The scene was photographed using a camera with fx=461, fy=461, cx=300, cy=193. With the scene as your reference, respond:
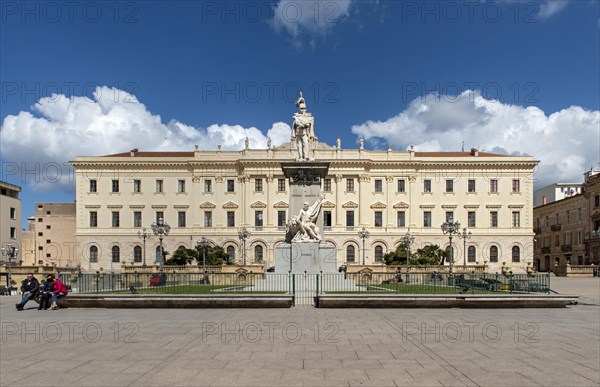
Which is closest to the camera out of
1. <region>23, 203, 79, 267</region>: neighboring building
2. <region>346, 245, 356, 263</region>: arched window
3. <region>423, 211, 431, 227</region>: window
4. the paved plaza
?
the paved plaza

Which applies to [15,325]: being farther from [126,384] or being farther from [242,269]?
[242,269]

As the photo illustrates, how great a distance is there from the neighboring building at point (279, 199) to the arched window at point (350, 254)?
256 mm

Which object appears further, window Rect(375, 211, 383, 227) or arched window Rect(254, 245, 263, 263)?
window Rect(375, 211, 383, 227)

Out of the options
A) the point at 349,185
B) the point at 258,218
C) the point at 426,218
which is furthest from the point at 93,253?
the point at 426,218

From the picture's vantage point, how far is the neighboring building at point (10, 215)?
53.6 m

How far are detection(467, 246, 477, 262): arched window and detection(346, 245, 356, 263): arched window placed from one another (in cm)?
1384

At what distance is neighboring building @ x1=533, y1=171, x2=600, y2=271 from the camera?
174 ft

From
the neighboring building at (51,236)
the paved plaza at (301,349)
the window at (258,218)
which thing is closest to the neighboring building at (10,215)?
the neighboring building at (51,236)

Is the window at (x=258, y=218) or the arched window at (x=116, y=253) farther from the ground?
the window at (x=258, y=218)

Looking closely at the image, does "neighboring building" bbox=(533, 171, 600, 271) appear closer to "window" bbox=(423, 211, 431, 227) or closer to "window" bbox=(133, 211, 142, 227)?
"window" bbox=(423, 211, 431, 227)

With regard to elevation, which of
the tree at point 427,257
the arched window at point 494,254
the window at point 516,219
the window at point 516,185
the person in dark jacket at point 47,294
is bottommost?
the arched window at point 494,254

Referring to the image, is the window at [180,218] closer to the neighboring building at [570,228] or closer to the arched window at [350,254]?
the arched window at [350,254]

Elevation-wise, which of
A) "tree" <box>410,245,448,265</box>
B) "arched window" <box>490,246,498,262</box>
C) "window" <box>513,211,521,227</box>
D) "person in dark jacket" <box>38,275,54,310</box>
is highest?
"window" <box>513,211,521,227</box>

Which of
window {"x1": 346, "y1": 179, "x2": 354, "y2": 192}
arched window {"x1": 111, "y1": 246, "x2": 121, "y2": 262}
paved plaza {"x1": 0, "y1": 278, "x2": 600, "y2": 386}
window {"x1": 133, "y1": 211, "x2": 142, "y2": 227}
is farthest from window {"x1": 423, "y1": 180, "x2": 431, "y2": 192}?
paved plaza {"x1": 0, "y1": 278, "x2": 600, "y2": 386}
